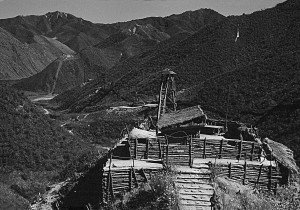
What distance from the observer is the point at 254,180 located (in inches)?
535

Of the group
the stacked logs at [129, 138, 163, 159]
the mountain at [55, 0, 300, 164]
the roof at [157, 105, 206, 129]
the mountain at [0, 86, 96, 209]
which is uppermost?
the mountain at [55, 0, 300, 164]

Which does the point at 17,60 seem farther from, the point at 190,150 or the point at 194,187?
the point at 194,187

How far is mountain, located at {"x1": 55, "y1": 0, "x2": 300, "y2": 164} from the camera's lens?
39375mm

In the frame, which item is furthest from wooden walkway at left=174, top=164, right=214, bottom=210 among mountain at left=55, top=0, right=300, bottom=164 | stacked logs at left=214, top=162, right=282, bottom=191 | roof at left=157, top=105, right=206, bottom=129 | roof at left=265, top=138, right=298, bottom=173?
mountain at left=55, top=0, right=300, bottom=164

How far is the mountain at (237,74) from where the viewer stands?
1550 inches

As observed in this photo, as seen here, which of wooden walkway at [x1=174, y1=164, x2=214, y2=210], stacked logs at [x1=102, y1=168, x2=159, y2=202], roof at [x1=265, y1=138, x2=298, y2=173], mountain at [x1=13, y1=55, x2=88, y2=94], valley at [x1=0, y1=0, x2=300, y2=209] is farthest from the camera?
mountain at [x1=13, y1=55, x2=88, y2=94]

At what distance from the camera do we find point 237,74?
160 ft

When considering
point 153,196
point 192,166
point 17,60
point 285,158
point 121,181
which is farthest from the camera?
point 17,60

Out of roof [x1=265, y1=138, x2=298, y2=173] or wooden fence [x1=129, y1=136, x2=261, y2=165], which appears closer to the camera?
wooden fence [x1=129, y1=136, x2=261, y2=165]

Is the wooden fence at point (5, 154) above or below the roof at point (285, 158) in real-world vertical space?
below

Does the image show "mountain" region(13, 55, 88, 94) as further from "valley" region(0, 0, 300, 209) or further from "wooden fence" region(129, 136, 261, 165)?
"wooden fence" region(129, 136, 261, 165)

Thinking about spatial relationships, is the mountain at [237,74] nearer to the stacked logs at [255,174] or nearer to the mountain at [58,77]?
the stacked logs at [255,174]

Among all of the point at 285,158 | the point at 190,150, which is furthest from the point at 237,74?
the point at 190,150

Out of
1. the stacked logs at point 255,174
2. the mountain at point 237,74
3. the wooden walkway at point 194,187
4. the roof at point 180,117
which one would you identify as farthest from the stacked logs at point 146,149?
the mountain at point 237,74
